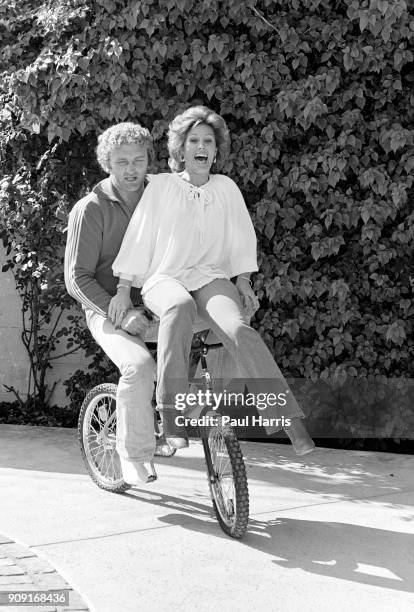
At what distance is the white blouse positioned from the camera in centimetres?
429

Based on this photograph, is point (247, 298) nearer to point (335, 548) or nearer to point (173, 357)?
point (173, 357)

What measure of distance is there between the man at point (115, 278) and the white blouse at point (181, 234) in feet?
0.54

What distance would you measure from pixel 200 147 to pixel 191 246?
46 centimetres

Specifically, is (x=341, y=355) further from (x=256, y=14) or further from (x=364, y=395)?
(x=256, y=14)

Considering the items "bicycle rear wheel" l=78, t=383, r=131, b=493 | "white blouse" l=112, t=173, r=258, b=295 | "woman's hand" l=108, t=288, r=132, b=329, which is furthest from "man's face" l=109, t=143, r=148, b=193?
"bicycle rear wheel" l=78, t=383, r=131, b=493

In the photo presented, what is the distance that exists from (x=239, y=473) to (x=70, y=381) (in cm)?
299

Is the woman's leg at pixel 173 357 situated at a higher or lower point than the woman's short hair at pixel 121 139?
lower

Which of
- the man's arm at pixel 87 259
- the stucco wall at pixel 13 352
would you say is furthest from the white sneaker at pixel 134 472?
the stucco wall at pixel 13 352

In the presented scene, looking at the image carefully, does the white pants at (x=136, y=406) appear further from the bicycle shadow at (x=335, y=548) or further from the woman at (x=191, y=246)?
the bicycle shadow at (x=335, y=548)

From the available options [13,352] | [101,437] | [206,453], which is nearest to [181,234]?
[206,453]

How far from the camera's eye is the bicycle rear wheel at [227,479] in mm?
3885

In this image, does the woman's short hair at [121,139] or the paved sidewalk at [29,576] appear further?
the woman's short hair at [121,139]

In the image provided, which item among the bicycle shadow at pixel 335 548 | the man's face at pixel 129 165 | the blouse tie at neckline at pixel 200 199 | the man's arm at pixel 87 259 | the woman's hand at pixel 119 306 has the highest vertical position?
the man's face at pixel 129 165

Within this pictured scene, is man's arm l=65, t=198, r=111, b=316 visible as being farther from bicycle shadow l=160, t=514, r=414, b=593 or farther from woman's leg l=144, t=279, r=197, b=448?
bicycle shadow l=160, t=514, r=414, b=593
